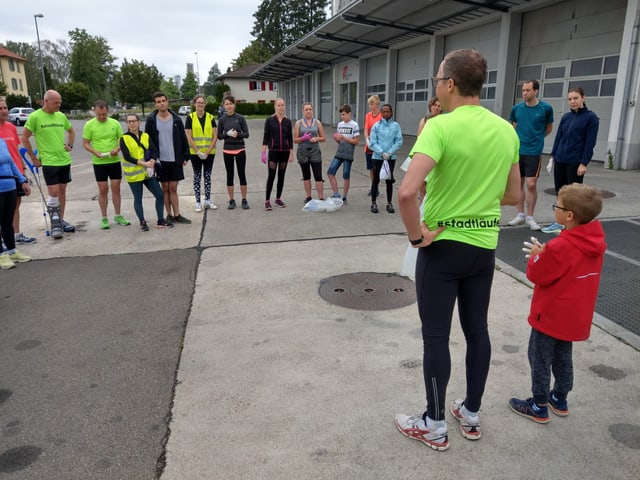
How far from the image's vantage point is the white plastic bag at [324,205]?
26.6 feet

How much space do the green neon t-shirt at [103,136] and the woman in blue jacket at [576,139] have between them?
6.18 metres

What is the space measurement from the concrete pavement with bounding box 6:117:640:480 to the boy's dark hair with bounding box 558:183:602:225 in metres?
1.20

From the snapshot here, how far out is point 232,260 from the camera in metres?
5.85

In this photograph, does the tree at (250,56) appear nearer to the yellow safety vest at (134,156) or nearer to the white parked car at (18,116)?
the white parked car at (18,116)

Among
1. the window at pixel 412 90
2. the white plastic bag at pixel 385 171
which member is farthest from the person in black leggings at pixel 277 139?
the window at pixel 412 90

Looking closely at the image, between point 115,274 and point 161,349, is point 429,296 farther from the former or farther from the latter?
point 115,274

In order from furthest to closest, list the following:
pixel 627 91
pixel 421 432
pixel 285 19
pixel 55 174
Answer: pixel 285 19, pixel 627 91, pixel 55 174, pixel 421 432

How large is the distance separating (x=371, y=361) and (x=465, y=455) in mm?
1055

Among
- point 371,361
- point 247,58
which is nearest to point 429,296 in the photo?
point 371,361

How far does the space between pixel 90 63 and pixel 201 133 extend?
87.1 meters

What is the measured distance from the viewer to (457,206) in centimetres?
228

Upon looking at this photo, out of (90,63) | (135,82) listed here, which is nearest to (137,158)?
(135,82)

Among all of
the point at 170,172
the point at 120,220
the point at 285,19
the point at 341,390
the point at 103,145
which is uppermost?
the point at 285,19

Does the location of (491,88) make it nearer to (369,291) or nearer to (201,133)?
(201,133)
